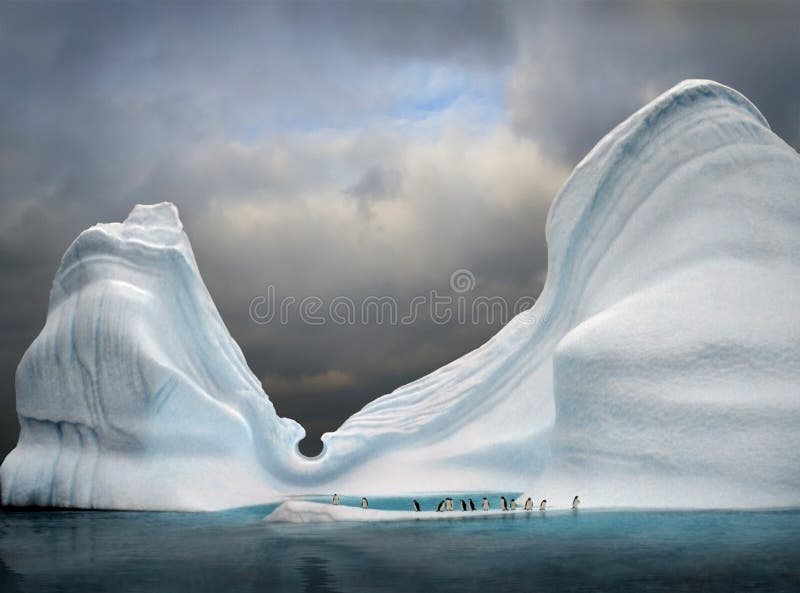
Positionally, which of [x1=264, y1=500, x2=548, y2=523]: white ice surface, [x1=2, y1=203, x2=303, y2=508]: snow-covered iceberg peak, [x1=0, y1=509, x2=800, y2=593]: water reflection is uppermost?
[x1=2, y1=203, x2=303, y2=508]: snow-covered iceberg peak

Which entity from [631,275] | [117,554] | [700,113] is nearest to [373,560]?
[117,554]

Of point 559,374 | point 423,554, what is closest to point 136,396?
point 559,374

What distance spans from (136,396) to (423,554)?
34.2 feet

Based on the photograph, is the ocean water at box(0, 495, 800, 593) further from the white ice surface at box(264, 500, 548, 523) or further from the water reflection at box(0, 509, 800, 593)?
the white ice surface at box(264, 500, 548, 523)

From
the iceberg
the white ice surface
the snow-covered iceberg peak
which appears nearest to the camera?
the white ice surface

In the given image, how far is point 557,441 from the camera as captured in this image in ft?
68.4

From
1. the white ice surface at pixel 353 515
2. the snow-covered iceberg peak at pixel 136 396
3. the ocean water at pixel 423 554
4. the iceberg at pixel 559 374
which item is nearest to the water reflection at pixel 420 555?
the ocean water at pixel 423 554

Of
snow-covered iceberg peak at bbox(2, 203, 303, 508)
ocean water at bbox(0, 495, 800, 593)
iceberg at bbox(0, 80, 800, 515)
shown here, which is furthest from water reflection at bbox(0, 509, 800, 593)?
snow-covered iceberg peak at bbox(2, 203, 303, 508)

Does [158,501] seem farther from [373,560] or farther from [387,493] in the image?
[373,560]

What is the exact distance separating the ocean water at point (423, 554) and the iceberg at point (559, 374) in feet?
6.39

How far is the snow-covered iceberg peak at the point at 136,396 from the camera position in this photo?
21.5 m

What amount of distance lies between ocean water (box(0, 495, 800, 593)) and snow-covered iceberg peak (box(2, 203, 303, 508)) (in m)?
2.98

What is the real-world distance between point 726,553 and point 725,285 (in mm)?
8969

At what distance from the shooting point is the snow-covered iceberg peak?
21.5 meters
